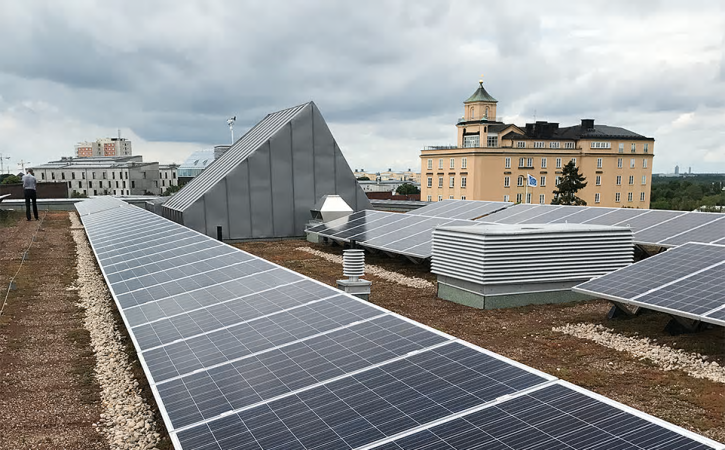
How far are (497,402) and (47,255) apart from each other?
2999 cm

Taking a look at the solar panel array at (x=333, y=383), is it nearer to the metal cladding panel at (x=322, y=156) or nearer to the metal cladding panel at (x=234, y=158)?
the metal cladding panel at (x=234, y=158)

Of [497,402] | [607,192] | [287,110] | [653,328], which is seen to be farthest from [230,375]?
[607,192]

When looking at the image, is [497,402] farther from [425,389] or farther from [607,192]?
[607,192]

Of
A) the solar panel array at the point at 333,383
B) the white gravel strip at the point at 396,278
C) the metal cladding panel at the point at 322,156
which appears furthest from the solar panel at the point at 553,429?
the metal cladding panel at the point at 322,156

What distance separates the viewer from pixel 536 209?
31.9 metres

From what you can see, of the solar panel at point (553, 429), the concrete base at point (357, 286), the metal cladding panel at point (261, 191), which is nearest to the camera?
the solar panel at point (553, 429)

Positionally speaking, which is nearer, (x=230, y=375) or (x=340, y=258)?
(x=230, y=375)

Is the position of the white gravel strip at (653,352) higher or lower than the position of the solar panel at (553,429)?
lower

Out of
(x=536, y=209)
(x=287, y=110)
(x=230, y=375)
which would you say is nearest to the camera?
(x=230, y=375)

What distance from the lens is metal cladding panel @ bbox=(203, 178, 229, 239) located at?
118 ft

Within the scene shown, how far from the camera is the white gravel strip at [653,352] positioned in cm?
1256

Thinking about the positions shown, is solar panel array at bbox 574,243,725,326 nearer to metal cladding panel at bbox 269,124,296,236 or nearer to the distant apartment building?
metal cladding panel at bbox 269,124,296,236

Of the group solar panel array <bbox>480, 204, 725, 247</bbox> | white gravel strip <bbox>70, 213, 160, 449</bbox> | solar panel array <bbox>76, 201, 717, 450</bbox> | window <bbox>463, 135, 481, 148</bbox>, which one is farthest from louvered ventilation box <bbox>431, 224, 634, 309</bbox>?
window <bbox>463, 135, 481, 148</bbox>

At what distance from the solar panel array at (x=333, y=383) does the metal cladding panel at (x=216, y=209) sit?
24.0 meters
